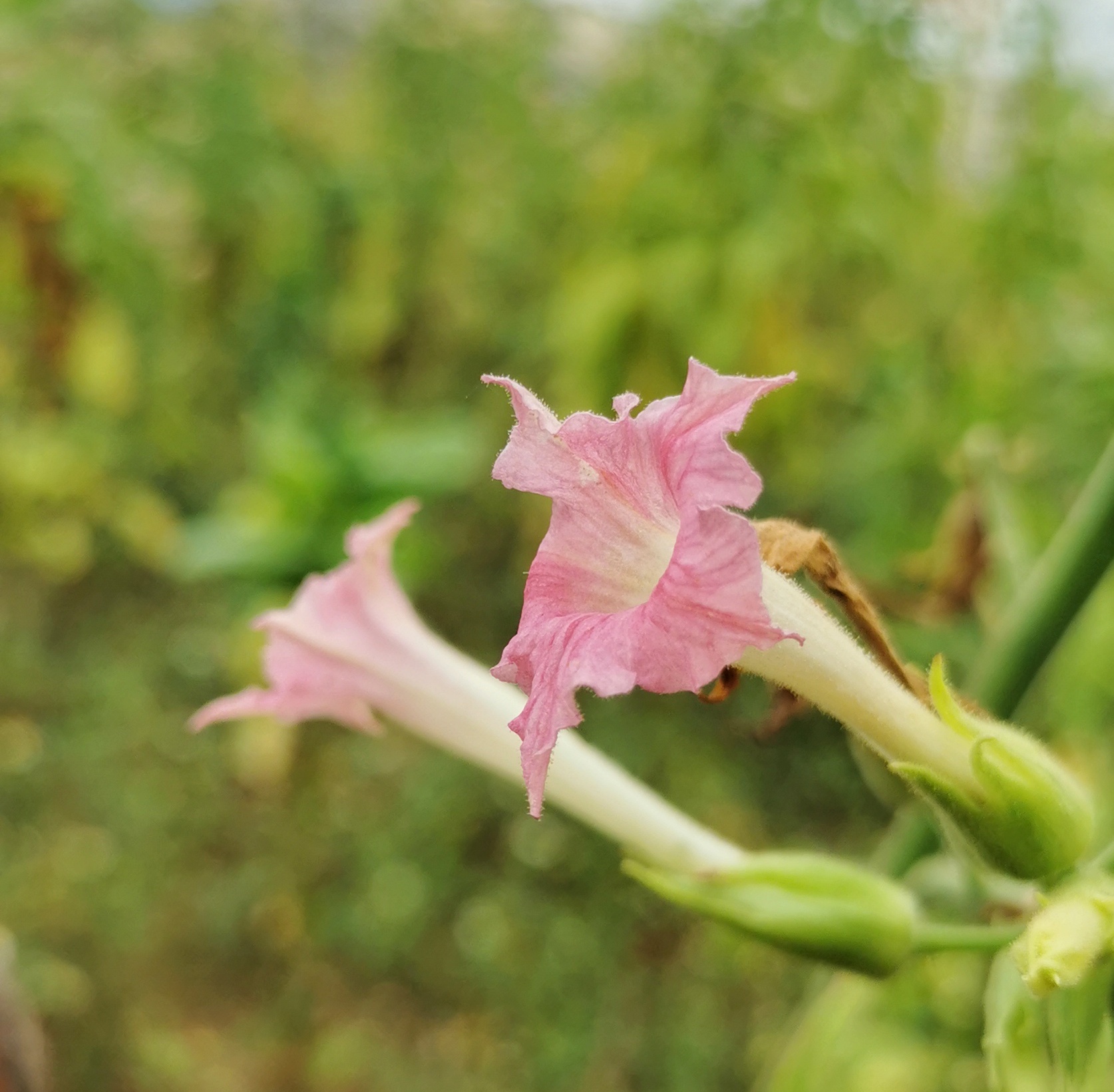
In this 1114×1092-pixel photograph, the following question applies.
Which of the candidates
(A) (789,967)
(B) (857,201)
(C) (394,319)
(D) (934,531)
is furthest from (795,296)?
(A) (789,967)

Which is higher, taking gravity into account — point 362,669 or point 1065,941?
point 1065,941

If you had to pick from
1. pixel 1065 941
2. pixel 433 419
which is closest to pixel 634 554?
pixel 1065 941

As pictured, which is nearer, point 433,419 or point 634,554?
point 634,554

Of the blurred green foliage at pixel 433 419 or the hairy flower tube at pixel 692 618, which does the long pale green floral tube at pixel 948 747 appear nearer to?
the hairy flower tube at pixel 692 618

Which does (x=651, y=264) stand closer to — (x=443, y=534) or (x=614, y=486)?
(x=443, y=534)

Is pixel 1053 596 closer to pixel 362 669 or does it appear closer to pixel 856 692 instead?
pixel 856 692
